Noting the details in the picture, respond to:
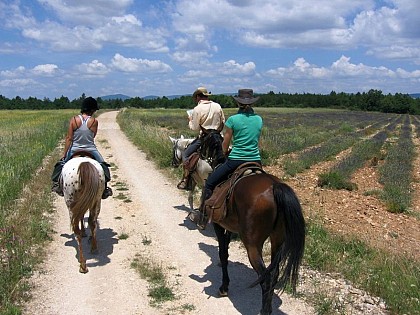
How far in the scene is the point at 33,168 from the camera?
1283cm

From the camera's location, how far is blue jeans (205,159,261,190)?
18.8ft

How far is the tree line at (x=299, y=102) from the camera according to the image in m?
118

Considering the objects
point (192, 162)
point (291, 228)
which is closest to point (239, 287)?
point (291, 228)

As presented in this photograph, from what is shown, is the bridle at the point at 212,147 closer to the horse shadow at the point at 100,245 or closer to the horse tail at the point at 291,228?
the horse shadow at the point at 100,245

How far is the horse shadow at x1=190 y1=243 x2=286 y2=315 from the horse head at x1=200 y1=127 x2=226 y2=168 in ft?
5.91

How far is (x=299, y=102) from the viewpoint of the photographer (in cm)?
14025

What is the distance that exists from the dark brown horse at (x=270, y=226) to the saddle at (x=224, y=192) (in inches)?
8.7

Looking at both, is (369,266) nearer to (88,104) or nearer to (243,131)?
(243,131)

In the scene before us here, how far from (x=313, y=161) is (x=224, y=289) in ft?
41.6

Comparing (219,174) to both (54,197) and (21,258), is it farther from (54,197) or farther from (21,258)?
(54,197)

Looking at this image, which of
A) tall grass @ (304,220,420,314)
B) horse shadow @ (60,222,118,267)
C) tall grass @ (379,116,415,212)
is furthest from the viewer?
tall grass @ (379,116,415,212)

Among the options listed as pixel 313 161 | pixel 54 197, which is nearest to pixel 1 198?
pixel 54 197

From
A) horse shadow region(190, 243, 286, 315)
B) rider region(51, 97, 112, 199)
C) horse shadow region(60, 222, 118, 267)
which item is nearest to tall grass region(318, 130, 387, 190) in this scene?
horse shadow region(190, 243, 286, 315)

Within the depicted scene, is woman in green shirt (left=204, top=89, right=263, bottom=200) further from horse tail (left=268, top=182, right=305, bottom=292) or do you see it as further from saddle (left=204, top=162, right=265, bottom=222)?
horse tail (left=268, top=182, right=305, bottom=292)
